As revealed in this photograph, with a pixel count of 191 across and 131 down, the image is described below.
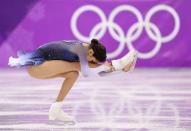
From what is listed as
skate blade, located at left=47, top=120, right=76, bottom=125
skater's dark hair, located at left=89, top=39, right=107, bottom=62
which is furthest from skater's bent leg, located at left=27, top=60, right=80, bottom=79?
skate blade, located at left=47, top=120, right=76, bottom=125

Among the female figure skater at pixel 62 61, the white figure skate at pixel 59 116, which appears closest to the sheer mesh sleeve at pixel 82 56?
the female figure skater at pixel 62 61

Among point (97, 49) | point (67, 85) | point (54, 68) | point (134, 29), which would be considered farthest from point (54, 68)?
point (134, 29)

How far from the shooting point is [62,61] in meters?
4.22

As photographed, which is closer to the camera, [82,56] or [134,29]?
[82,56]

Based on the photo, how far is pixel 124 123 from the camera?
14.0 feet

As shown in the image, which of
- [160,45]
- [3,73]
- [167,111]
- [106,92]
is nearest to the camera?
[167,111]

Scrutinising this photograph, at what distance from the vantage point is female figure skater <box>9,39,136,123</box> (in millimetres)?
4195

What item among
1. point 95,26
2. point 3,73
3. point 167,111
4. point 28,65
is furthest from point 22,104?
point 95,26

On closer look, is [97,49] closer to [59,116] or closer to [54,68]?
[54,68]

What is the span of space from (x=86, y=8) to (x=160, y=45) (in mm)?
1528

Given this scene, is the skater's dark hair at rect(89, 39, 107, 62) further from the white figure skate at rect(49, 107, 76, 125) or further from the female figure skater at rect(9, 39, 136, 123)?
the white figure skate at rect(49, 107, 76, 125)

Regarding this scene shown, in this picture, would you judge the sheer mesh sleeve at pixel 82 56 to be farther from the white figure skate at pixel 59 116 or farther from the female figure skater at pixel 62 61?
the white figure skate at pixel 59 116

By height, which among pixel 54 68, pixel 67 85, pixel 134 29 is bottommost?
pixel 67 85

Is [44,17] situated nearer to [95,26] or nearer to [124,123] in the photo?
[95,26]
